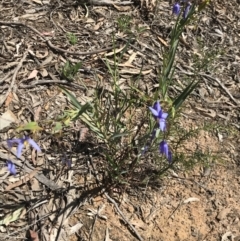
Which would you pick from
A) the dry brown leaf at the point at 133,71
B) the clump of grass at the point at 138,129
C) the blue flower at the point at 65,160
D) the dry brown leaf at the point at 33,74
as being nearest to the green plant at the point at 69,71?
the clump of grass at the point at 138,129

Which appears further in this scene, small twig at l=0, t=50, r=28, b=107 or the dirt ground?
small twig at l=0, t=50, r=28, b=107

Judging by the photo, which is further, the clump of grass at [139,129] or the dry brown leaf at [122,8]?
the dry brown leaf at [122,8]

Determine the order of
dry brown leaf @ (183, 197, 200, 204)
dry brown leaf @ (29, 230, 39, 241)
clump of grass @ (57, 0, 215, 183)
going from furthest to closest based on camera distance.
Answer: dry brown leaf @ (183, 197, 200, 204) < dry brown leaf @ (29, 230, 39, 241) < clump of grass @ (57, 0, 215, 183)

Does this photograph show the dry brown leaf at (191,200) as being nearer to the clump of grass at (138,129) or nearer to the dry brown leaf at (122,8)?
the clump of grass at (138,129)

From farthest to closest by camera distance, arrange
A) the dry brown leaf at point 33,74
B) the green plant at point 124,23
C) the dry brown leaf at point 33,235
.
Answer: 1. the green plant at point 124,23
2. the dry brown leaf at point 33,74
3. the dry brown leaf at point 33,235

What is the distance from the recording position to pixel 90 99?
3.02 m

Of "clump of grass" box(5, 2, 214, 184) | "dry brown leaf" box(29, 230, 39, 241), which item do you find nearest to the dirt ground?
"dry brown leaf" box(29, 230, 39, 241)

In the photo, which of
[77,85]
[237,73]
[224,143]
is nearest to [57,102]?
[77,85]

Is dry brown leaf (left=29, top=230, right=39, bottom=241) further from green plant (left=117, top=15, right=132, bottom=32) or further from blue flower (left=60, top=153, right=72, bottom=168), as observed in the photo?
green plant (left=117, top=15, right=132, bottom=32)

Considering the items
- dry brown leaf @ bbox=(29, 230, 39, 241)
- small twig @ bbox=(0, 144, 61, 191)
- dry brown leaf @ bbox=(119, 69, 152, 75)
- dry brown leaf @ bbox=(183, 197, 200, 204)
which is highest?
dry brown leaf @ bbox=(119, 69, 152, 75)

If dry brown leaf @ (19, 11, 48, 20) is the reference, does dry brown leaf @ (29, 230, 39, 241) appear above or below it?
below

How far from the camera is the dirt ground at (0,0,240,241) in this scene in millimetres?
2631

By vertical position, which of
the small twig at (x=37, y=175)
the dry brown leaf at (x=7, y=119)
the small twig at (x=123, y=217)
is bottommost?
the small twig at (x=123, y=217)

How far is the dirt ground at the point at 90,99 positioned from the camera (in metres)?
2.63
